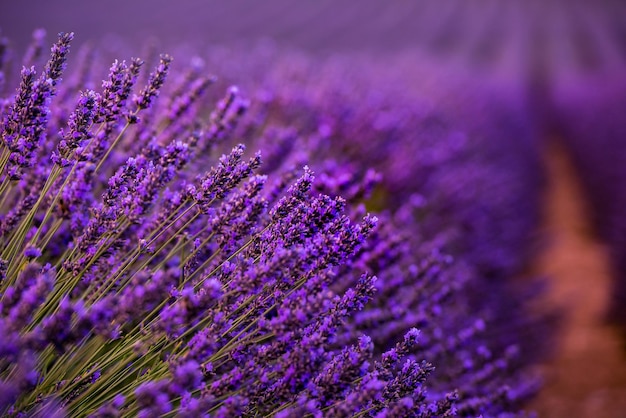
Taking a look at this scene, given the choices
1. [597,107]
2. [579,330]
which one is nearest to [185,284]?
[579,330]

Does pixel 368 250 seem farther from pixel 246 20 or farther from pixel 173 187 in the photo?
pixel 246 20

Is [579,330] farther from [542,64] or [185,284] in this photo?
[542,64]

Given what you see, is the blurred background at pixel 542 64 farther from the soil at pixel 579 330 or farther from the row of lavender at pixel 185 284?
the row of lavender at pixel 185 284

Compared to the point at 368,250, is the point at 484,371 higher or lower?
lower

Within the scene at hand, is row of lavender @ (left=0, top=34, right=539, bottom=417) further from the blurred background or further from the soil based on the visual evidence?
the soil

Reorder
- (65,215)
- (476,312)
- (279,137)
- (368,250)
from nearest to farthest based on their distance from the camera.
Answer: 1. (65,215)
2. (368,250)
3. (279,137)
4. (476,312)

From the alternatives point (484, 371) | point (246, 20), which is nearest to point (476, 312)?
point (484, 371)

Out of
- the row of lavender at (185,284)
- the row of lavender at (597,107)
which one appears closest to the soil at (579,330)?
the row of lavender at (597,107)

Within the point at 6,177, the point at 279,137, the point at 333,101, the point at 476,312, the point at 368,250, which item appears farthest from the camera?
the point at 333,101
